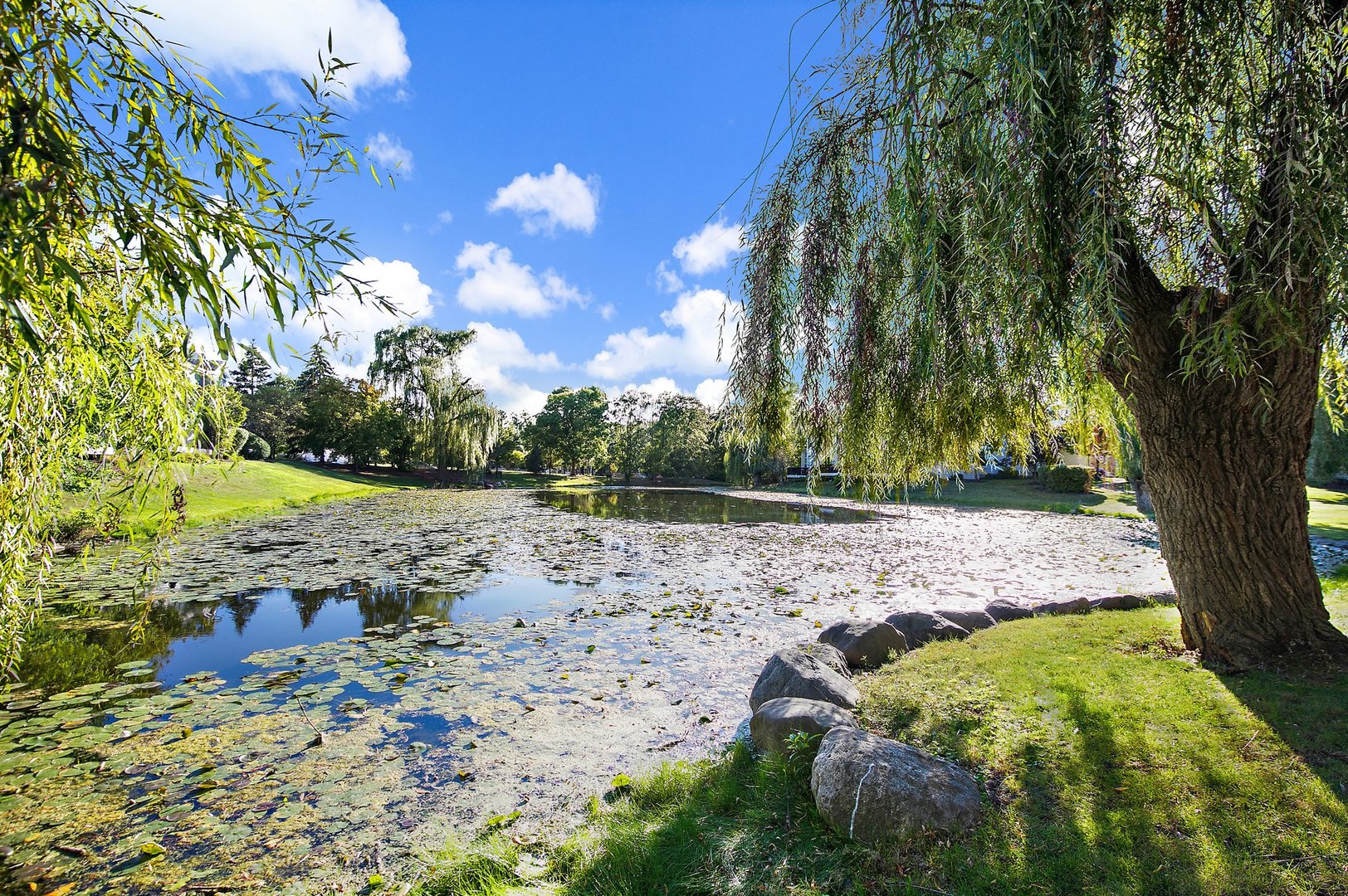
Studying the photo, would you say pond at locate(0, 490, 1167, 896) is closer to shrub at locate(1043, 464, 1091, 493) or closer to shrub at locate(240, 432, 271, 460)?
shrub at locate(1043, 464, 1091, 493)

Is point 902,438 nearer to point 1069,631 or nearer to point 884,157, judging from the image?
point 884,157

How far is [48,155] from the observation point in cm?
135

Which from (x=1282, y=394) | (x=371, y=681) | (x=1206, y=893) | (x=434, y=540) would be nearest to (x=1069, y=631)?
(x=1282, y=394)

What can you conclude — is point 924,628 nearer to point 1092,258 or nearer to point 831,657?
point 831,657

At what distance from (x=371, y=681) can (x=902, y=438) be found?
5.50m

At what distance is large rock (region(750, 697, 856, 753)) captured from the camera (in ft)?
12.4

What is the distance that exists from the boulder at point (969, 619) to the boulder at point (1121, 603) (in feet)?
4.36

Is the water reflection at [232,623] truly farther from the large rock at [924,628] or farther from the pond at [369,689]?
the large rock at [924,628]

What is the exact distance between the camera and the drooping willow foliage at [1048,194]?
95.3 inches

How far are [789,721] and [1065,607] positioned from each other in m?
4.99

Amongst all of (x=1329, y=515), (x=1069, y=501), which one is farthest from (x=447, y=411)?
(x=1329, y=515)

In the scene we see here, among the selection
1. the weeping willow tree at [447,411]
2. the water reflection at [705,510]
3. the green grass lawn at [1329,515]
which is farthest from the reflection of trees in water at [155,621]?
the weeping willow tree at [447,411]

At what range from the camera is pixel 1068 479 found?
29.1 meters

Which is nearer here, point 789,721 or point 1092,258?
point 1092,258
